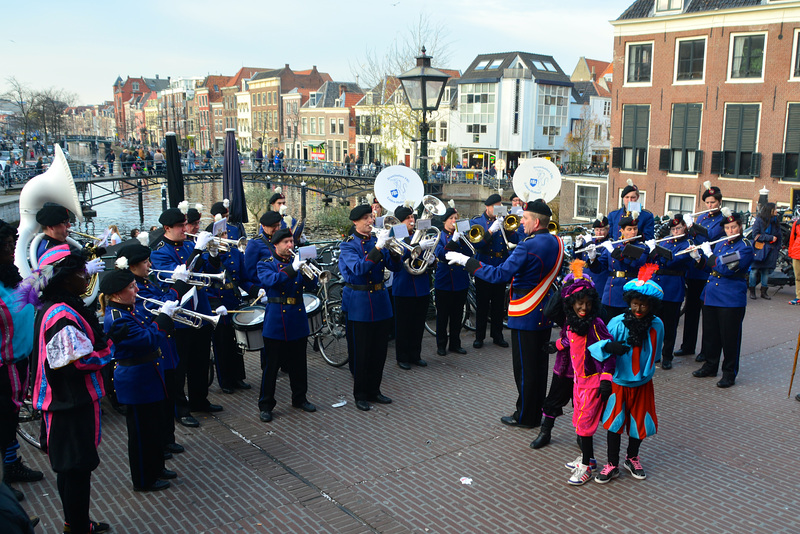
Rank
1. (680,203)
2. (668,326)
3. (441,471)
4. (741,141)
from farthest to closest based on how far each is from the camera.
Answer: (680,203), (741,141), (668,326), (441,471)

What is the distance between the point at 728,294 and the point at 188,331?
6273mm

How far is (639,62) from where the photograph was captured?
28.4 metres

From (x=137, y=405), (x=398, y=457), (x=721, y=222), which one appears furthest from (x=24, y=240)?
(x=721, y=222)

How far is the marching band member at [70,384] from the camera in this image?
4008 mm

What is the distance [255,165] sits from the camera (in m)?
48.2

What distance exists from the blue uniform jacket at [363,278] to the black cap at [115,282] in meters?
2.49

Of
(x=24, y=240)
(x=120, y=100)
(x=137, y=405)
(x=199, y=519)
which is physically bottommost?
(x=199, y=519)

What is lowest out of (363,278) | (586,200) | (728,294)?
(586,200)

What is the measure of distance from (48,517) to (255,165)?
45.5 metres

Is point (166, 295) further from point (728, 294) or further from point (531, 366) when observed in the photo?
point (728, 294)

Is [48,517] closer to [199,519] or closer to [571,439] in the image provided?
[199,519]

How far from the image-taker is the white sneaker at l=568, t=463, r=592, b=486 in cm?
514

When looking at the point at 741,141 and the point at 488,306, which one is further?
the point at 741,141

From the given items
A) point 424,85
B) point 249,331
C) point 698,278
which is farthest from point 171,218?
point 698,278
